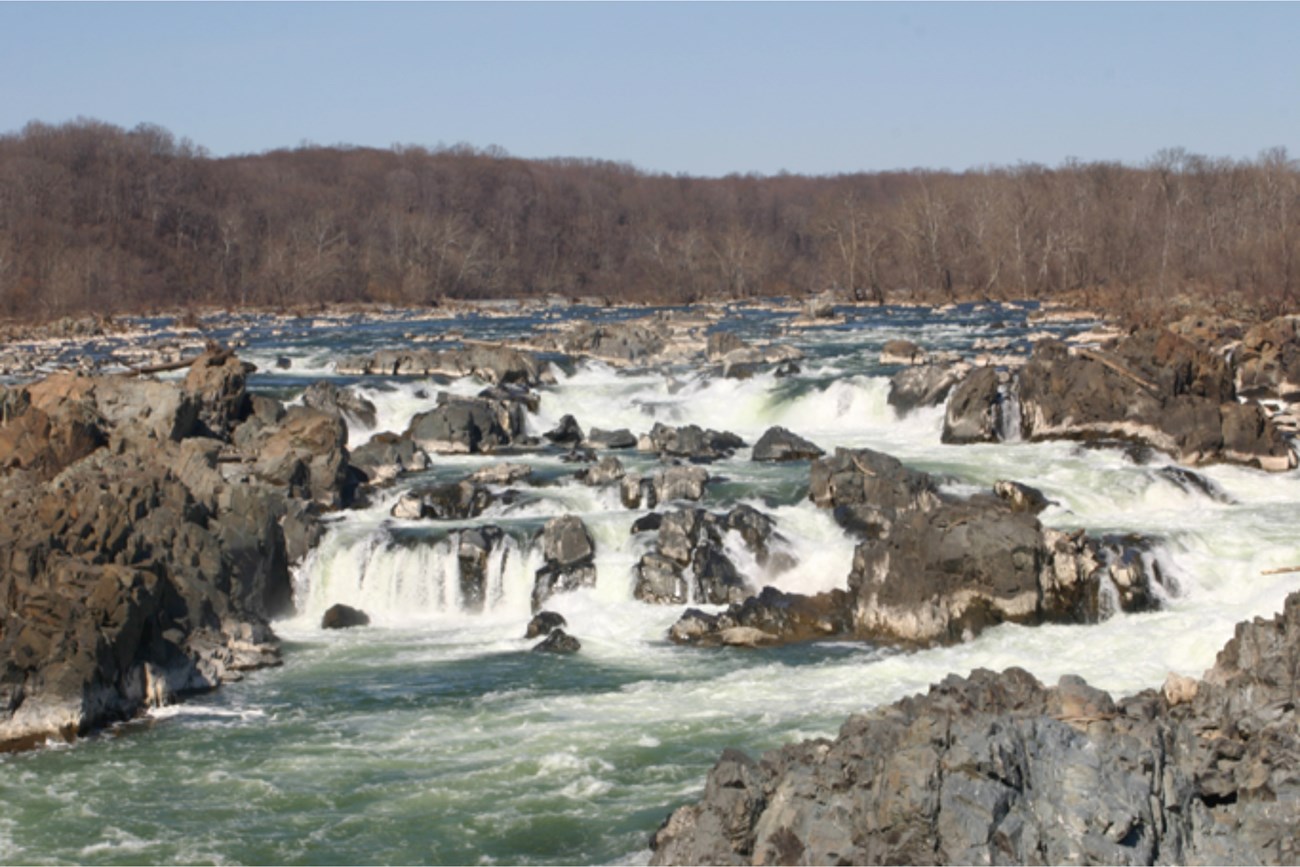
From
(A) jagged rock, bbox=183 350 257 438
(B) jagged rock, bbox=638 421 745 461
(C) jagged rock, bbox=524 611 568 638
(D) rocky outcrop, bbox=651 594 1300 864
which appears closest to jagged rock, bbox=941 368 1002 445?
(B) jagged rock, bbox=638 421 745 461

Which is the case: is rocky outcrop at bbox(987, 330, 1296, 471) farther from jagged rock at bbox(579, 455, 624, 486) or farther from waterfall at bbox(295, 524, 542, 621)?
waterfall at bbox(295, 524, 542, 621)

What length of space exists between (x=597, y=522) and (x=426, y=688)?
573 centimetres

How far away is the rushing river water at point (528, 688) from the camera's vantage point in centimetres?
1234

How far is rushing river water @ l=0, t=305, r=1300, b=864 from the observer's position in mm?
12336

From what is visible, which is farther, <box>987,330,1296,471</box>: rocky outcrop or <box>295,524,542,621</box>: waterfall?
<box>987,330,1296,471</box>: rocky outcrop

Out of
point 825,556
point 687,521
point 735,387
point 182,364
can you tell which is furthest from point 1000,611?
point 182,364

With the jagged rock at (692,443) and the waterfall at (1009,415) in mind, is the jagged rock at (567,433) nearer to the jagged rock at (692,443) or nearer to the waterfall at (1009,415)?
the jagged rock at (692,443)

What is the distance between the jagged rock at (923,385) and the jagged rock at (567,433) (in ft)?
22.9

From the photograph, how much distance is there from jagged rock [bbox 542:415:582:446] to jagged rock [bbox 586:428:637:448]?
41cm

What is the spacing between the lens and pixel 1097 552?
62.2 ft

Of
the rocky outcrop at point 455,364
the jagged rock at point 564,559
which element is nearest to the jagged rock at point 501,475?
the jagged rock at point 564,559

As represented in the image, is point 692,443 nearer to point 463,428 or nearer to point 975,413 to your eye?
point 463,428

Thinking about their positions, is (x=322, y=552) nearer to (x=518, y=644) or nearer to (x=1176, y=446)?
(x=518, y=644)

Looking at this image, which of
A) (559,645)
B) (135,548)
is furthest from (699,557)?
(135,548)
